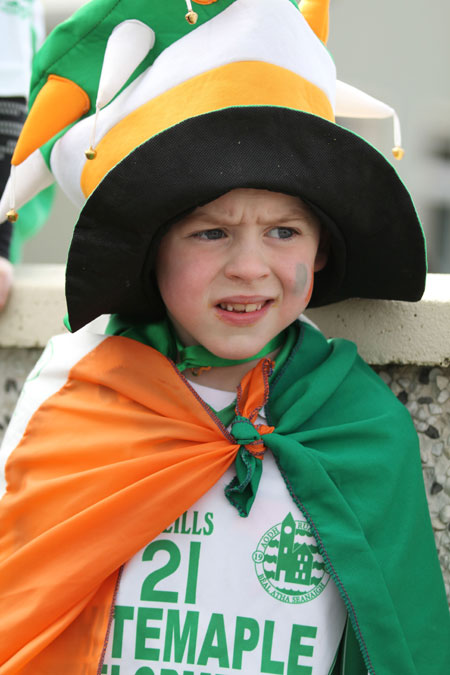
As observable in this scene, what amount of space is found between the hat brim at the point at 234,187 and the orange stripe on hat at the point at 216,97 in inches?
1.6

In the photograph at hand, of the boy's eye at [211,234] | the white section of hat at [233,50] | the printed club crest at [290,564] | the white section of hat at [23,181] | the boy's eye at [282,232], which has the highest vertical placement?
the white section of hat at [233,50]

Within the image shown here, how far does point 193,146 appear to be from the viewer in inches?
51.7

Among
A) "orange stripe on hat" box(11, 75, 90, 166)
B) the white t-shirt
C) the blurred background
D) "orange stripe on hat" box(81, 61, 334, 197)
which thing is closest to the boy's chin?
the white t-shirt

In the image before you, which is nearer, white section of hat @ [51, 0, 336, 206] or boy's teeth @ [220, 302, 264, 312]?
white section of hat @ [51, 0, 336, 206]

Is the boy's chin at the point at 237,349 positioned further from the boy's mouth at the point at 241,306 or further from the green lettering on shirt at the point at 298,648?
the green lettering on shirt at the point at 298,648

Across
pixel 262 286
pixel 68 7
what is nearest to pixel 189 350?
pixel 262 286

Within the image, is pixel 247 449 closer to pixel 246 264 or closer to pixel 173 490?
pixel 173 490

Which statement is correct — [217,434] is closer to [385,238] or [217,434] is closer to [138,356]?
[138,356]

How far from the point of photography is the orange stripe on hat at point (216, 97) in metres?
1.34

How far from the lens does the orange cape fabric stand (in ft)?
4.57

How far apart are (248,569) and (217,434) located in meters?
0.23

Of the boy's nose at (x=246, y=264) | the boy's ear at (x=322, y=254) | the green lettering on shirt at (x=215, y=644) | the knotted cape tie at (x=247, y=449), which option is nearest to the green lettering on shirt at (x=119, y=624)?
the green lettering on shirt at (x=215, y=644)

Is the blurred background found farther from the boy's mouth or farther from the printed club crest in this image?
the printed club crest

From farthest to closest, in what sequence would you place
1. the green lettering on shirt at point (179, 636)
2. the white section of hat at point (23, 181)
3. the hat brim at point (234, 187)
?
the white section of hat at point (23, 181) → the green lettering on shirt at point (179, 636) → the hat brim at point (234, 187)
